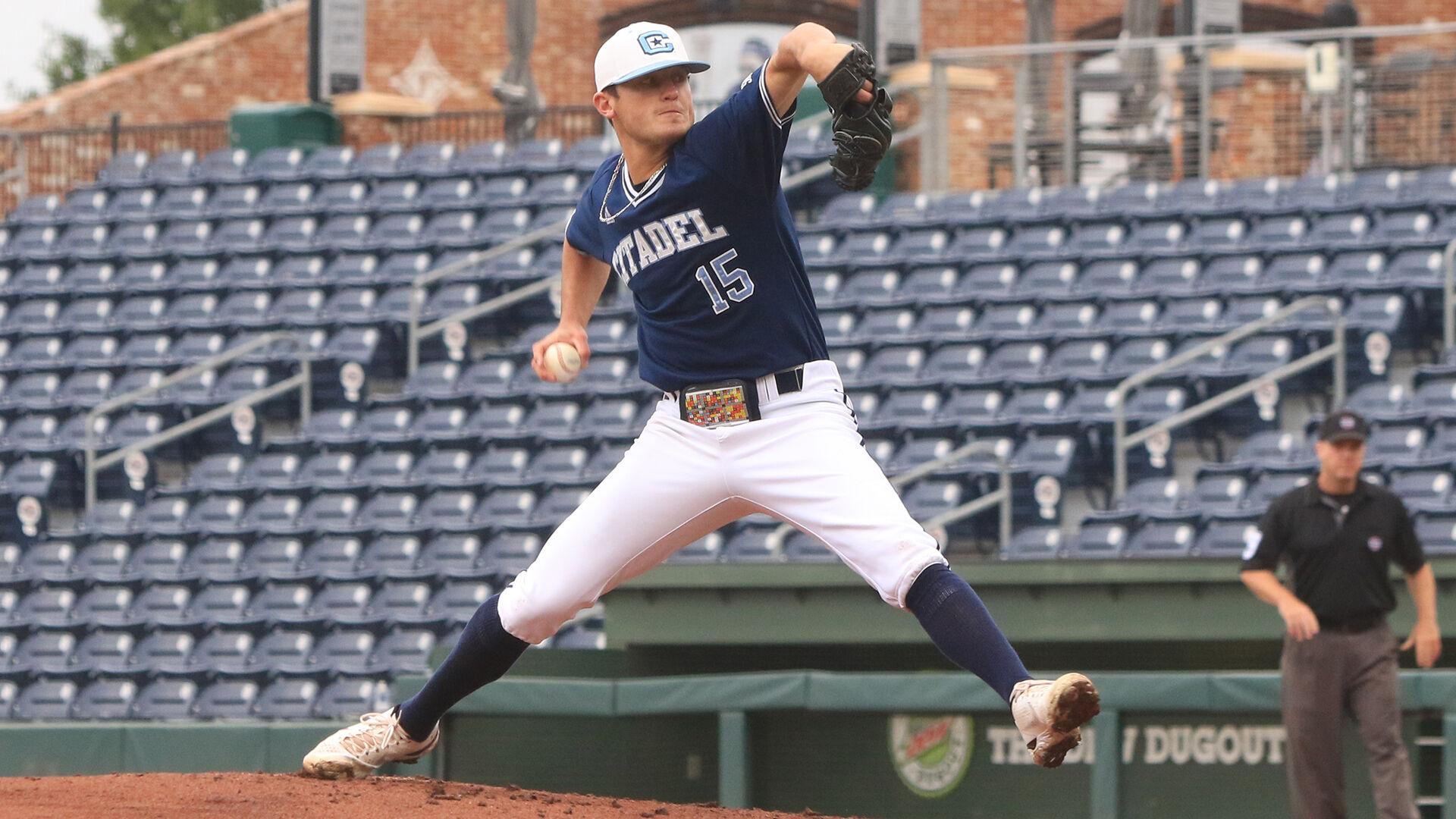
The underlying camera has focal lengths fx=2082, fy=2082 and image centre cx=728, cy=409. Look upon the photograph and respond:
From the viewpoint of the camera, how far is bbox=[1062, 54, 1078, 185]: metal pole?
46.3ft

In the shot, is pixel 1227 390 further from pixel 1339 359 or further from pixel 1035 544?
pixel 1035 544

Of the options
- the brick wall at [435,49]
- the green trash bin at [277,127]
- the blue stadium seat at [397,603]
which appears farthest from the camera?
the brick wall at [435,49]

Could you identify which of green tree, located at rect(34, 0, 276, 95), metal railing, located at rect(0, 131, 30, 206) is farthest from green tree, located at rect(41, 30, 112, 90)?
metal railing, located at rect(0, 131, 30, 206)

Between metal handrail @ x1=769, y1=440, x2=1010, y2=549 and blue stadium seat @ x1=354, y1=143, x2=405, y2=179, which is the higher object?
blue stadium seat @ x1=354, y1=143, x2=405, y2=179

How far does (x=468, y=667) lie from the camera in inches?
202

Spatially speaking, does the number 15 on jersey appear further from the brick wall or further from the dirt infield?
the brick wall

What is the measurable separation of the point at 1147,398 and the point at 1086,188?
2694 millimetres

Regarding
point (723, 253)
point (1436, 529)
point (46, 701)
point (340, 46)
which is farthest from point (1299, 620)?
point (340, 46)

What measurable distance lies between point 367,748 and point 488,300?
9.40 m

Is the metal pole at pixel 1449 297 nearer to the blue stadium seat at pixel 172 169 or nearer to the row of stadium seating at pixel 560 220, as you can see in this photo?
the row of stadium seating at pixel 560 220

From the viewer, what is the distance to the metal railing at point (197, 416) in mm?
13508

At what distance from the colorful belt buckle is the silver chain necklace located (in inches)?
17.2

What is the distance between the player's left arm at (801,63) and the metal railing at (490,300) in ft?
30.0

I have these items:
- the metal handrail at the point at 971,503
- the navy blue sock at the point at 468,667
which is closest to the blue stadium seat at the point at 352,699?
the metal handrail at the point at 971,503
